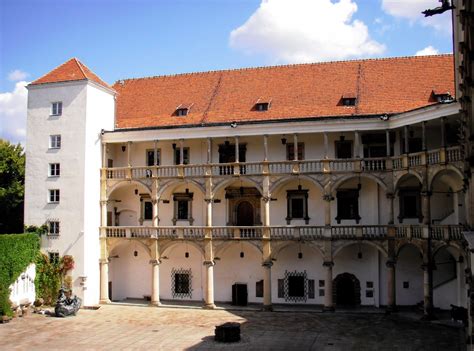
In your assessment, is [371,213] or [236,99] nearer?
[371,213]

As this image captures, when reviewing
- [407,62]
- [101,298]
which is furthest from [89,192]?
[407,62]

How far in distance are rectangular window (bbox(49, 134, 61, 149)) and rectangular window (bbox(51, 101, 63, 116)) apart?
144cm

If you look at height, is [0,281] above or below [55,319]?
above

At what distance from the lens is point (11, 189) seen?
141 feet

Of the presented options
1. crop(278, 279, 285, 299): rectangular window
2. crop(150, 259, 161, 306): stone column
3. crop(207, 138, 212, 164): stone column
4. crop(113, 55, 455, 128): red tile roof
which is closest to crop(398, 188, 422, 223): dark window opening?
crop(113, 55, 455, 128): red tile roof

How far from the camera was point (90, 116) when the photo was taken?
3731 centimetres

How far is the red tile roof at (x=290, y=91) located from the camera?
3519 centimetres

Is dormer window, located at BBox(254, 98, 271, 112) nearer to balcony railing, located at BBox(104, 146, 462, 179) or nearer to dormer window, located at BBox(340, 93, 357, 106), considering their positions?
balcony railing, located at BBox(104, 146, 462, 179)

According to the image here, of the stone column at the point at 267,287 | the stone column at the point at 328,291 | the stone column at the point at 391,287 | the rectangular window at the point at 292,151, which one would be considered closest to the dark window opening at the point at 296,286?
the stone column at the point at 267,287

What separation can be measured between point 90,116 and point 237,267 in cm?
1355

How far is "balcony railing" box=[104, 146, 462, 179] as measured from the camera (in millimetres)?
32312

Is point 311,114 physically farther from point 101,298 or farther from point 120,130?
point 101,298

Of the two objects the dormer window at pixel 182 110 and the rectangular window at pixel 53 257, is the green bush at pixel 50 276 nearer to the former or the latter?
the rectangular window at pixel 53 257

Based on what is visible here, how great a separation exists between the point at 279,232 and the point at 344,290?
18.4 feet
